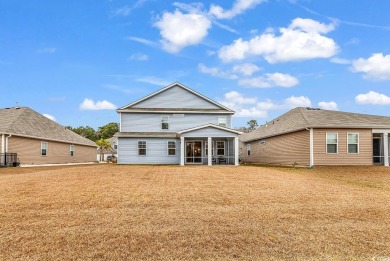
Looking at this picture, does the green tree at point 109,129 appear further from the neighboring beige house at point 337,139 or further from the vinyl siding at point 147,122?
the neighboring beige house at point 337,139

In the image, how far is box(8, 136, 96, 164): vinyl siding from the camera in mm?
28422

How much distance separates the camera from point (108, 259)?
4.65 metres

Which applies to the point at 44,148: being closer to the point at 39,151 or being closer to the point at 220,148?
the point at 39,151

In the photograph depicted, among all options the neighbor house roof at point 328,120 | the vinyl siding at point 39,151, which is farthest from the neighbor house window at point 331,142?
the vinyl siding at point 39,151

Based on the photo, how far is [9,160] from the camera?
26797mm

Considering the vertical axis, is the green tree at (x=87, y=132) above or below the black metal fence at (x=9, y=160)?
above

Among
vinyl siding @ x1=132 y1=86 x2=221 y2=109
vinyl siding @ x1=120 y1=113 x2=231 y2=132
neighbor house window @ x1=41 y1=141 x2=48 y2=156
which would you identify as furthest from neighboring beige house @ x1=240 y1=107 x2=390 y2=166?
neighbor house window @ x1=41 y1=141 x2=48 y2=156

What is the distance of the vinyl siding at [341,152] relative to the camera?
23.6 m

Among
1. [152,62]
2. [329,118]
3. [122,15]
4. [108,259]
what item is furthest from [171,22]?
[108,259]

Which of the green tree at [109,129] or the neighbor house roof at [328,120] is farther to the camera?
the green tree at [109,129]

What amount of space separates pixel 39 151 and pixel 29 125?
3078 mm

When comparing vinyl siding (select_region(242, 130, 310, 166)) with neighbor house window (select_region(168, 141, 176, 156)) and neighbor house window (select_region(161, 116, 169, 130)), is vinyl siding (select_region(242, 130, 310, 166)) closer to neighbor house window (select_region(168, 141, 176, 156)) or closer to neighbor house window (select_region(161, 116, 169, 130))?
neighbor house window (select_region(168, 141, 176, 156))

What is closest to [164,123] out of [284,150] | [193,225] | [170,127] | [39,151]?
[170,127]

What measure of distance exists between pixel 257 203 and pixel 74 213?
525 cm
